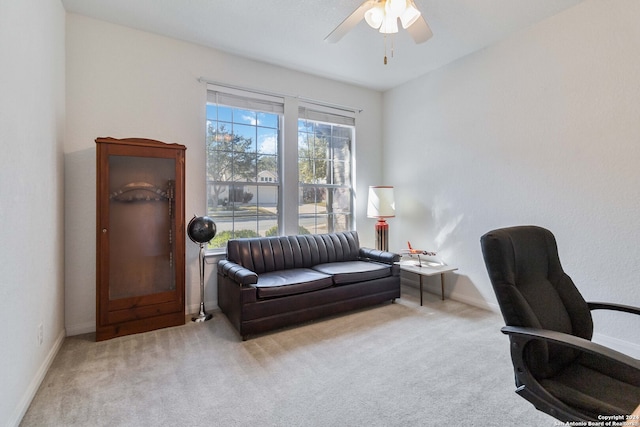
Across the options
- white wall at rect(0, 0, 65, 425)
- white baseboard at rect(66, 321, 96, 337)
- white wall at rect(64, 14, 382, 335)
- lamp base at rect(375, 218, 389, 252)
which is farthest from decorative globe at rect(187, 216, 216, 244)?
lamp base at rect(375, 218, 389, 252)

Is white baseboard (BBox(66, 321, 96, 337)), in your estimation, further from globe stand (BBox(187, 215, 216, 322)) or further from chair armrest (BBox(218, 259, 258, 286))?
chair armrest (BBox(218, 259, 258, 286))

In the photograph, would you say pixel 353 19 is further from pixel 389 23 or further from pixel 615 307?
pixel 615 307

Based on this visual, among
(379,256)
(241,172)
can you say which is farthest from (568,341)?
(241,172)

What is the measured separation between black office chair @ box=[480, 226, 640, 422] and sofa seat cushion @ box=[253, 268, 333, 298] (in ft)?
6.06

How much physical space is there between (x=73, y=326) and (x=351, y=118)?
4.07m

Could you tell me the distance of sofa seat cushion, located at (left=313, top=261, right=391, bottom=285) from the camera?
10.6 ft

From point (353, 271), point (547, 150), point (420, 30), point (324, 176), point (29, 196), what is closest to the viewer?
point (29, 196)

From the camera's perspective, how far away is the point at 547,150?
2941mm

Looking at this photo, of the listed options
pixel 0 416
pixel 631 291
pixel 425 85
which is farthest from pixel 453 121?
pixel 0 416

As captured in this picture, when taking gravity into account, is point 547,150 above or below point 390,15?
below

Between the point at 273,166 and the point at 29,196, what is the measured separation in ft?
7.92

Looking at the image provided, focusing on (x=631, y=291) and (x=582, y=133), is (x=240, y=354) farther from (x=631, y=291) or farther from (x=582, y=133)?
(x=582, y=133)

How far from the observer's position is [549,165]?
9.62 ft

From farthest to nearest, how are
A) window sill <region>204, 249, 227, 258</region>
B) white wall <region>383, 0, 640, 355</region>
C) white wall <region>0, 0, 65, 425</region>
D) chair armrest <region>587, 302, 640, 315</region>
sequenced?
window sill <region>204, 249, 227, 258</region>, white wall <region>383, 0, 640, 355</region>, white wall <region>0, 0, 65, 425</region>, chair armrest <region>587, 302, 640, 315</region>
